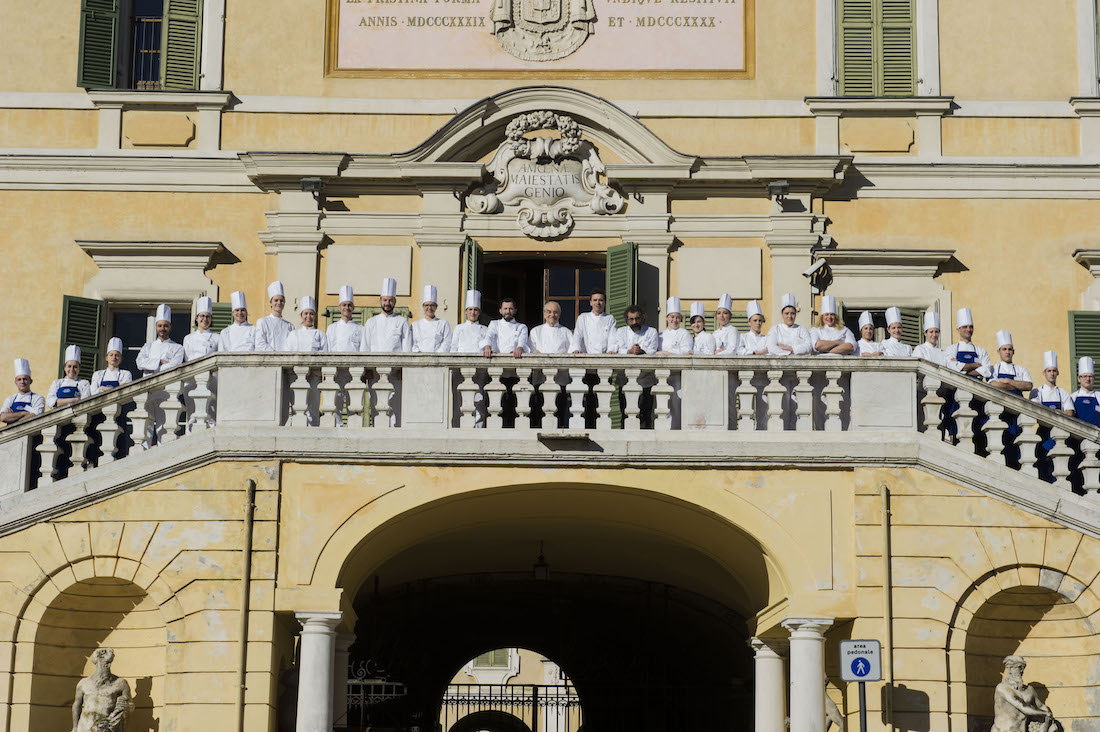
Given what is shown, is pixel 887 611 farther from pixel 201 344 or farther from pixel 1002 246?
pixel 201 344

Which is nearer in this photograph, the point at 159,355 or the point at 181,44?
the point at 159,355

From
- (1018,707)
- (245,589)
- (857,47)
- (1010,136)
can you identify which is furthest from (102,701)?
(1010,136)

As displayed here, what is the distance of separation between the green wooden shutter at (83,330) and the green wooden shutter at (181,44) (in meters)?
2.79

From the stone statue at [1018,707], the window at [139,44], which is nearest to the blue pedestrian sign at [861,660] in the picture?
the stone statue at [1018,707]

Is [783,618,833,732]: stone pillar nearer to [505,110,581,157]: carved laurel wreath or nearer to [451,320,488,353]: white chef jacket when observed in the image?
[451,320,488,353]: white chef jacket

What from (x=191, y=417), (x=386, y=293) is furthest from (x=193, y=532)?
(x=386, y=293)

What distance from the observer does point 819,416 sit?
16.7 m

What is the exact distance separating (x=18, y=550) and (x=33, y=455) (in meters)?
0.86

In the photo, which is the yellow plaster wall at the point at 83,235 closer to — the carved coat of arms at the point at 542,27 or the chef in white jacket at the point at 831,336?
the carved coat of arms at the point at 542,27

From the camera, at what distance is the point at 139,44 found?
2208cm

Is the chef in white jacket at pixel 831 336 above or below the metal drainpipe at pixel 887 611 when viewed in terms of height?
above

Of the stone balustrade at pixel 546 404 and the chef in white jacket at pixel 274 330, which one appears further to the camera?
the chef in white jacket at pixel 274 330

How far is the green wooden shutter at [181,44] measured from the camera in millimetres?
21812

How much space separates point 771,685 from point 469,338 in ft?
13.9
